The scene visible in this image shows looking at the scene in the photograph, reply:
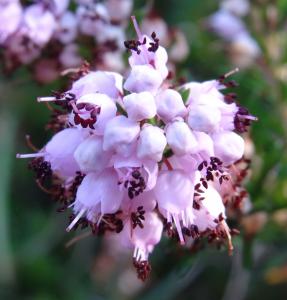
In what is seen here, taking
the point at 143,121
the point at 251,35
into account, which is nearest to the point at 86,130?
the point at 143,121

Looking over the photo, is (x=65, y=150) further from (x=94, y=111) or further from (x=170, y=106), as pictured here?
(x=170, y=106)

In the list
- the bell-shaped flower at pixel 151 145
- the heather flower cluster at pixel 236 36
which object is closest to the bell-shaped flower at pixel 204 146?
the bell-shaped flower at pixel 151 145

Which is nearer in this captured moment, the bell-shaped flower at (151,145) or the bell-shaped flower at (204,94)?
the bell-shaped flower at (151,145)

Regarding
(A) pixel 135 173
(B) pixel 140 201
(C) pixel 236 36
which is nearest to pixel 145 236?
(B) pixel 140 201

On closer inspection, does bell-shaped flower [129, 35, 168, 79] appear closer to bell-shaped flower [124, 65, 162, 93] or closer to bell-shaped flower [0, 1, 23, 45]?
bell-shaped flower [124, 65, 162, 93]

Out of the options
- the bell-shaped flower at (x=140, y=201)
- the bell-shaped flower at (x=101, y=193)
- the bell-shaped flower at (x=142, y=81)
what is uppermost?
the bell-shaped flower at (x=142, y=81)

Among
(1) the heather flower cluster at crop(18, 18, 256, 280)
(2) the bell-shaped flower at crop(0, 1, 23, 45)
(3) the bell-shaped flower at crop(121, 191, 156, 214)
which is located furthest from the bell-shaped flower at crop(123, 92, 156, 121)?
(2) the bell-shaped flower at crop(0, 1, 23, 45)

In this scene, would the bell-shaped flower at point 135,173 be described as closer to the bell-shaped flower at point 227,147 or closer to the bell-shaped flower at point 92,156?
the bell-shaped flower at point 92,156
